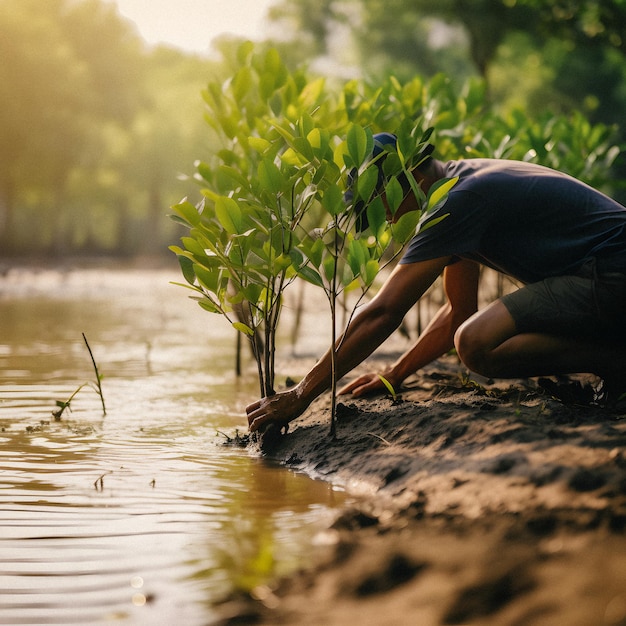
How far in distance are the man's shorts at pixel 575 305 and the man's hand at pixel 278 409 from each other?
3.65 ft

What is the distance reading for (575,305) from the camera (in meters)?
4.04

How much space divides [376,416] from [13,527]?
6.11 feet

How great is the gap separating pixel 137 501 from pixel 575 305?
217 centimetres

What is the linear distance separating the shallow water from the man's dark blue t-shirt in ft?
4.32

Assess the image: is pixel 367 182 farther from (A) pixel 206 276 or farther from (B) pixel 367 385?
(B) pixel 367 385

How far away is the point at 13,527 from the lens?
326cm

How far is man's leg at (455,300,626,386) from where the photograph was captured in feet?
13.5

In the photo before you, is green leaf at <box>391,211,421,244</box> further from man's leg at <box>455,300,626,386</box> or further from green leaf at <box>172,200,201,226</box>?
green leaf at <box>172,200,201,226</box>

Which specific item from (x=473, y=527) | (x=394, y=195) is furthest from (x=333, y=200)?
(x=473, y=527)

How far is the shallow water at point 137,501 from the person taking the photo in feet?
8.66

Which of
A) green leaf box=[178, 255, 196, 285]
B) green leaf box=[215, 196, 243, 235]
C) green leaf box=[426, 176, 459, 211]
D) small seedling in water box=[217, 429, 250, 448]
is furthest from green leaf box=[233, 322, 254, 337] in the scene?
green leaf box=[426, 176, 459, 211]

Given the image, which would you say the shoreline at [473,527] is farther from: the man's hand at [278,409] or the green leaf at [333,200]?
the green leaf at [333,200]

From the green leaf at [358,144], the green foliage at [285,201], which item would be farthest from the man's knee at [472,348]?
the green leaf at [358,144]

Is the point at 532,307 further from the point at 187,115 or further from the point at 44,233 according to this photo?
the point at 44,233
